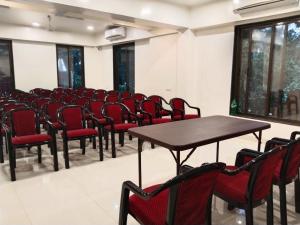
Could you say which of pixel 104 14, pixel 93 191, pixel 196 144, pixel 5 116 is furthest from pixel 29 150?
pixel 196 144

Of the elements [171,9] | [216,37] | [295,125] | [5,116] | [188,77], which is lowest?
[295,125]

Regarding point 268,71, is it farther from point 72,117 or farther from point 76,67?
point 76,67

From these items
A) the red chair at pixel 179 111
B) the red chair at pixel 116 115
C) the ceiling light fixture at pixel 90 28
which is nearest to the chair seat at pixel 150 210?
the red chair at pixel 116 115

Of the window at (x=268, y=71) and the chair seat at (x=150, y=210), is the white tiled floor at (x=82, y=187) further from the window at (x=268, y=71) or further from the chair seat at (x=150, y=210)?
the window at (x=268, y=71)

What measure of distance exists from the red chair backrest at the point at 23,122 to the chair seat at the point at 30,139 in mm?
213

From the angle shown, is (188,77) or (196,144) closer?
(196,144)

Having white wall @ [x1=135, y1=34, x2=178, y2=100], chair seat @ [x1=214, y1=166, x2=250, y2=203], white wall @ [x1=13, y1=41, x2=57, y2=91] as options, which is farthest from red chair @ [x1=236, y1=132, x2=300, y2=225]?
white wall @ [x1=13, y1=41, x2=57, y2=91]

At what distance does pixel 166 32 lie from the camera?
6488 millimetres

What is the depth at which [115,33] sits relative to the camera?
7883 millimetres

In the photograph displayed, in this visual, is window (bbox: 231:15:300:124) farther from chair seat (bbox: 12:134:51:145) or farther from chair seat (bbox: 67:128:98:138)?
chair seat (bbox: 12:134:51:145)

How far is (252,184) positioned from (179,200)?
60 cm

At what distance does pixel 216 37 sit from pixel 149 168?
3.58 m

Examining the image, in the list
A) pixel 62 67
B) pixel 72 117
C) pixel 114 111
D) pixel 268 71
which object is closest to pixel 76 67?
pixel 62 67

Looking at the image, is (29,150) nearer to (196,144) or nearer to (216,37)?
(196,144)
